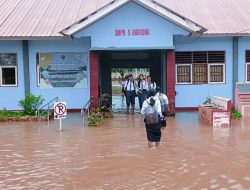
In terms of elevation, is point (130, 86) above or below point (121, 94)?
above

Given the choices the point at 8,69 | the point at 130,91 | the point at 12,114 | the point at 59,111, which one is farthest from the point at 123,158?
the point at 8,69

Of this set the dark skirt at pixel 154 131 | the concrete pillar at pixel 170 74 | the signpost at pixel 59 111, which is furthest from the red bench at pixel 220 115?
the signpost at pixel 59 111

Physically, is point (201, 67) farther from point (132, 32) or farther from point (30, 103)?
point (30, 103)

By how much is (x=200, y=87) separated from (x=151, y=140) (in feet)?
31.2

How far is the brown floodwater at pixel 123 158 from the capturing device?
7.95m

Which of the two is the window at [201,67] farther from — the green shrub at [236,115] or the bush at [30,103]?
the bush at [30,103]

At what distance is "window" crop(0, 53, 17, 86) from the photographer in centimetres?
1948

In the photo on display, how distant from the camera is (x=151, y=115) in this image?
10258mm

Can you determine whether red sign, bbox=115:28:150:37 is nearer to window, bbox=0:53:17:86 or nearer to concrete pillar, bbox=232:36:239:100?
concrete pillar, bbox=232:36:239:100

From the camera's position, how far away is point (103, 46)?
18.0 meters

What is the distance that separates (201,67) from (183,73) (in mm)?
880

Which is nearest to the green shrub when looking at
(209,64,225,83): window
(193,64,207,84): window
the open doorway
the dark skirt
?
(209,64,225,83): window

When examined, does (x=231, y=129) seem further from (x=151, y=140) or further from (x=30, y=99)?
(x=30, y=99)

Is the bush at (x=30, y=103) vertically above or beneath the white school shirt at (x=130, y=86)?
beneath
